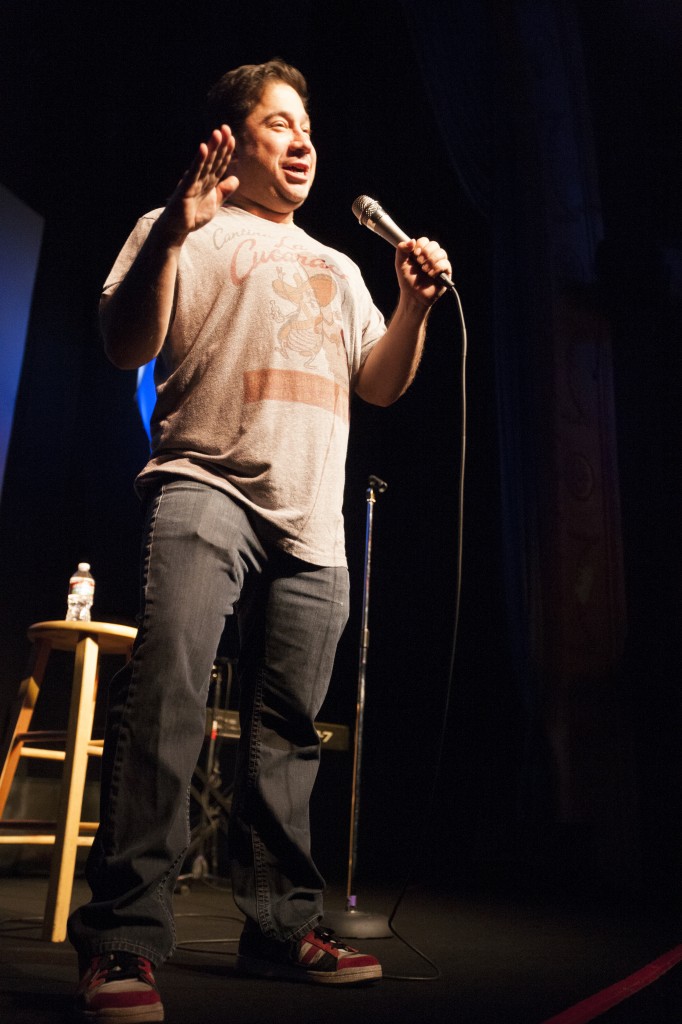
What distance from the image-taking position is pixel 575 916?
2.32m

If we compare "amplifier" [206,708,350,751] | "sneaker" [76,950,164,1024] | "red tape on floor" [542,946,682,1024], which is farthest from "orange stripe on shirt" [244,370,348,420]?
"amplifier" [206,708,350,751]

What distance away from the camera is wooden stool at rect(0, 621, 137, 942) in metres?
1.73

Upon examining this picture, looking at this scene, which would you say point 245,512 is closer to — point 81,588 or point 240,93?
point 240,93

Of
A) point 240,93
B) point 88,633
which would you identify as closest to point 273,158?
point 240,93

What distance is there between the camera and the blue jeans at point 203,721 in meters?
1.05

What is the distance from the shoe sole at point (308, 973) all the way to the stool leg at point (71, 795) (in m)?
0.59

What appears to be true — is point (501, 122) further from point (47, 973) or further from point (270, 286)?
point (47, 973)

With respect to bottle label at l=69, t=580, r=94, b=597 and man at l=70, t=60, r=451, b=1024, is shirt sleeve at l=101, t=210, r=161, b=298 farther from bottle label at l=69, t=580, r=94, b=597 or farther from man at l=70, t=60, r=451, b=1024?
bottle label at l=69, t=580, r=94, b=597

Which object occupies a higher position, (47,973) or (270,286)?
(270,286)

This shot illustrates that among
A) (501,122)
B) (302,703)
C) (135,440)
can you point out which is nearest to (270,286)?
(302,703)

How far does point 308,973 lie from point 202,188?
1025 millimetres

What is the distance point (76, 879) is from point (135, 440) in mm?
1600

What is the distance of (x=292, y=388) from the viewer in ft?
4.15

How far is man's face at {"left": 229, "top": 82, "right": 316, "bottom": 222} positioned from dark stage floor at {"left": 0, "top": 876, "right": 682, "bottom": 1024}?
1126mm
